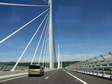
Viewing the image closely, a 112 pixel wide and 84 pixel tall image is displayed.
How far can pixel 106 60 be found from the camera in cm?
2511

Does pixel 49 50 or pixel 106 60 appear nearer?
pixel 106 60

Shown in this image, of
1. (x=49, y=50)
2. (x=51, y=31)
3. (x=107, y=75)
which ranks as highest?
(x=51, y=31)

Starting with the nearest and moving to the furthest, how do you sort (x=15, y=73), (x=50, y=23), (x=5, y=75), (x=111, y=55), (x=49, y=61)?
(x=111, y=55)
(x=5, y=75)
(x=15, y=73)
(x=50, y=23)
(x=49, y=61)

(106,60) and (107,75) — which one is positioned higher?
(106,60)

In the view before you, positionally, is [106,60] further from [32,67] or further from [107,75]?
[32,67]

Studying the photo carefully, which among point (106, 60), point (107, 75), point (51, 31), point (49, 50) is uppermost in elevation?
point (51, 31)

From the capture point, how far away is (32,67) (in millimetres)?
31125

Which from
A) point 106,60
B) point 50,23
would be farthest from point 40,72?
point 50,23

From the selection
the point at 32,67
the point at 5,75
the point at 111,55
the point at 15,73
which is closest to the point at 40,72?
the point at 32,67

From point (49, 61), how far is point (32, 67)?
36.7m

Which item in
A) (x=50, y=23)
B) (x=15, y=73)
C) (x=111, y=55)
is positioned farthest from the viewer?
(x=50, y=23)

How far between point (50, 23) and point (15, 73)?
33.8 metres

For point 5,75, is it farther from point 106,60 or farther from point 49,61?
point 49,61

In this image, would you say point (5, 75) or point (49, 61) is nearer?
point (5, 75)
